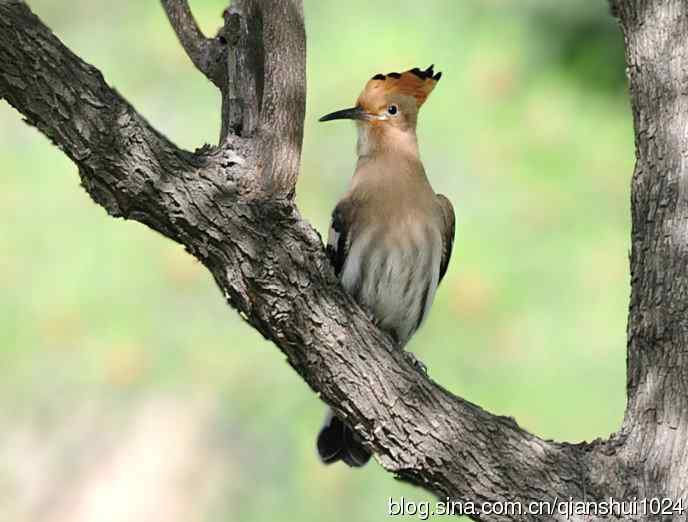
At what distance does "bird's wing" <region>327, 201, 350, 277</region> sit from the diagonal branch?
81cm

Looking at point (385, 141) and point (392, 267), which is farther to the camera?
point (385, 141)

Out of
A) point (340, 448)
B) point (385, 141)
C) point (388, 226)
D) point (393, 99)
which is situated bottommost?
point (340, 448)

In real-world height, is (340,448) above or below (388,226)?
below

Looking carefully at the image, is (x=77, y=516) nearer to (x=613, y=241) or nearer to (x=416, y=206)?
(x=416, y=206)

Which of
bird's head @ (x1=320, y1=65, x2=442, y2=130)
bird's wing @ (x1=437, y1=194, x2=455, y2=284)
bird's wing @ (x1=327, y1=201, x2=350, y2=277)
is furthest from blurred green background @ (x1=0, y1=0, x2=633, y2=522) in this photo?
bird's head @ (x1=320, y1=65, x2=442, y2=130)

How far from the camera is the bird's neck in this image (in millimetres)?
4543

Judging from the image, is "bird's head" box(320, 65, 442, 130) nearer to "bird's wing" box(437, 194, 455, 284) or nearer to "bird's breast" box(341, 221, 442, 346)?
"bird's wing" box(437, 194, 455, 284)

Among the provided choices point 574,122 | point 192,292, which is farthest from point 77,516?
point 574,122

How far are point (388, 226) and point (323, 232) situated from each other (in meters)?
2.83

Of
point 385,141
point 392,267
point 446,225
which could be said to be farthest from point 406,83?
point 392,267

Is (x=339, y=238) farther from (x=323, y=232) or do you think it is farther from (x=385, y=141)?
(x=323, y=232)

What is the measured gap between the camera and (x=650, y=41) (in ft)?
12.0

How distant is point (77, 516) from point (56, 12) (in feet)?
14.0

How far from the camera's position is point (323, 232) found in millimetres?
7164
